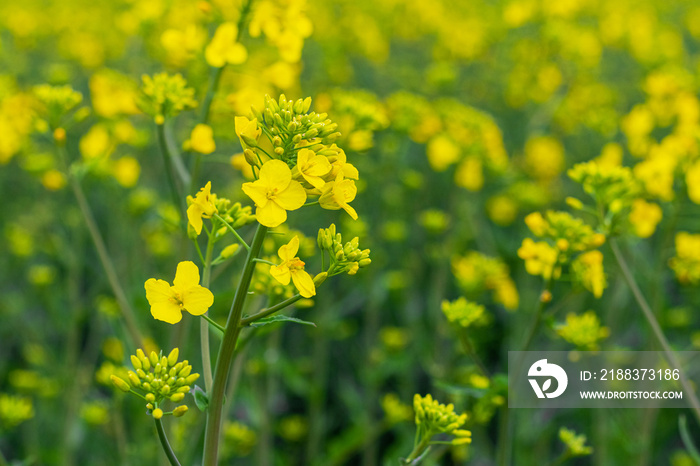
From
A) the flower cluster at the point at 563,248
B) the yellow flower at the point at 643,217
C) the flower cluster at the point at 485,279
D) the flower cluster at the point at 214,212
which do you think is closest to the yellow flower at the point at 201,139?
the flower cluster at the point at 214,212

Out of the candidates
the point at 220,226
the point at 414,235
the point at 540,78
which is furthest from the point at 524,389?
the point at 540,78

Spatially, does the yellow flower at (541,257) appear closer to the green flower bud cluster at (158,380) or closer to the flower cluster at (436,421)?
the flower cluster at (436,421)

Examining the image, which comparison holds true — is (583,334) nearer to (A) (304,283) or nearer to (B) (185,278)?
(A) (304,283)

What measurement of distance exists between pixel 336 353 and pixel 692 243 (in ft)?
8.30

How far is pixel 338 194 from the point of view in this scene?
47.9 inches

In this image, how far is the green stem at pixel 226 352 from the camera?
3.92 ft

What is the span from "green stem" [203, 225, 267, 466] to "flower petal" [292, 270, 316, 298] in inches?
3.7

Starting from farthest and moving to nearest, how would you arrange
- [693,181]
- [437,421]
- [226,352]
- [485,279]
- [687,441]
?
1. [485,279]
2. [693,181]
3. [687,441]
4. [437,421]
5. [226,352]

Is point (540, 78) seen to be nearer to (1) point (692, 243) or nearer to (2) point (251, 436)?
(1) point (692, 243)

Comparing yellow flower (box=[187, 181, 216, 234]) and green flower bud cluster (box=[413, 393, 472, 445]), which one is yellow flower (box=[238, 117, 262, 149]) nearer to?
yellow flower (box=[187, 181, 216, 234])

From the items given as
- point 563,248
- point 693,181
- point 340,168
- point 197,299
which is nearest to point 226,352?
point 197,299

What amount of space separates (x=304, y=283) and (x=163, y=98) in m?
1.15

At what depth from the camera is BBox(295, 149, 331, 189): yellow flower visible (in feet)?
3.82

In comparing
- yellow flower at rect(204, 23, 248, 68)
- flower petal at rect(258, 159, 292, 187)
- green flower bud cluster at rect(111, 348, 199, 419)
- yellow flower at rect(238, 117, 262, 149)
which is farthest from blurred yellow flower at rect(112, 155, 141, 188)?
flower petal at rect(258, 159, 292, 187)
